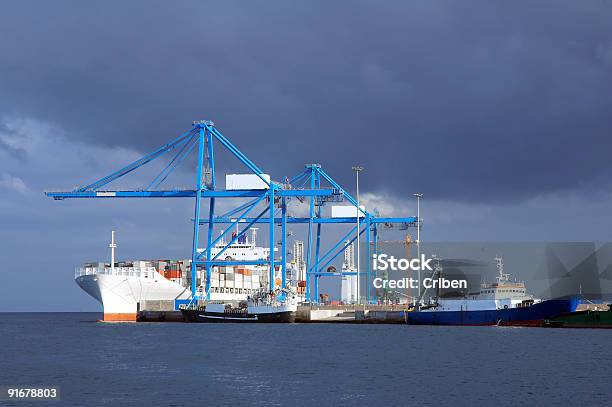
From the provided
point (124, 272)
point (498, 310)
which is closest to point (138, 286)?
point (124, 272)

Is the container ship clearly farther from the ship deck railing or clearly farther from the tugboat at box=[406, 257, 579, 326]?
the tugboat at box=[406, 257, 579, 326]

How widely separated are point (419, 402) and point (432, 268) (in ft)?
294

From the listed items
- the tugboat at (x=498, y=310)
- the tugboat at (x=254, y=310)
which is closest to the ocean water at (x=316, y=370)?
the tugboat at (x=498, y=310)

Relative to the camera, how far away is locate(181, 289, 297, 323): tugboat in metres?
80.6

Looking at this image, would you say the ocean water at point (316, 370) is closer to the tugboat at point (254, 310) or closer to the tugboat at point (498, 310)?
the tugboat at point (498, 310)

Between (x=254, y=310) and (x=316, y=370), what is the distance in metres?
43.6

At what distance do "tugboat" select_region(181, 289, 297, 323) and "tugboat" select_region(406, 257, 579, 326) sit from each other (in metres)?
11.8

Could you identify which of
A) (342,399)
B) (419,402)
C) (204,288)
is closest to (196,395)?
(342,399)

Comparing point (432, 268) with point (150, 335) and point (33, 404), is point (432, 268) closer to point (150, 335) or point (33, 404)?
point (150, 335)

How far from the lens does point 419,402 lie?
2864 centimetres

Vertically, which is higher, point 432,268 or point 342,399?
point 432,268

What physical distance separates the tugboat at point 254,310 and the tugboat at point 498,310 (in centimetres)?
1180

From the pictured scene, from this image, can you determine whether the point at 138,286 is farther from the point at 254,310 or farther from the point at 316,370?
the point at 316,370

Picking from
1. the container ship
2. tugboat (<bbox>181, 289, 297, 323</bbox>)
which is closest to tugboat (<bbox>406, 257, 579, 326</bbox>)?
tugboat (<bbox>181, 289, 297, 323</bbox>)
